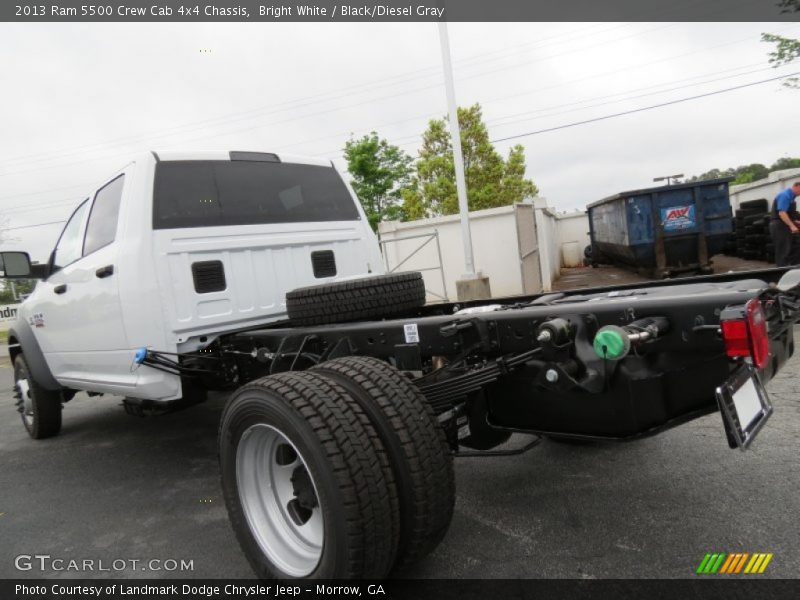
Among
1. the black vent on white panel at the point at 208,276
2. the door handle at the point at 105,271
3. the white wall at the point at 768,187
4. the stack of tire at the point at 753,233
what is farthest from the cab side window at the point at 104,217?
the white wall at the point at 768,187

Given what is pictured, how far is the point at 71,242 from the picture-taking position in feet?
15.2

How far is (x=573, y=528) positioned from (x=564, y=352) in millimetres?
1111

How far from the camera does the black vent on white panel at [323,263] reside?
4.29 meters

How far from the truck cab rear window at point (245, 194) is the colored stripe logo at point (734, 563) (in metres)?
3.25

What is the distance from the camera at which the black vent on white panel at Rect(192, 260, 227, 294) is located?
363cm

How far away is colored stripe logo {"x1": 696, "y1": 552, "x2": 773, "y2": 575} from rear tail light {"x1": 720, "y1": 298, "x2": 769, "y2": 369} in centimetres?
98

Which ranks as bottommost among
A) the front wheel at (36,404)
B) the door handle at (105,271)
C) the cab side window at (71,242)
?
the front wheel at (36,404)

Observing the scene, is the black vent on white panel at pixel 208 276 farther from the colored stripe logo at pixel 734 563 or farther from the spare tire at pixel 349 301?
the colored stripe logo at pixel 734 563

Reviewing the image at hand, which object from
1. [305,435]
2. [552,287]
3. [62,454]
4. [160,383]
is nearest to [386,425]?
[305,435]

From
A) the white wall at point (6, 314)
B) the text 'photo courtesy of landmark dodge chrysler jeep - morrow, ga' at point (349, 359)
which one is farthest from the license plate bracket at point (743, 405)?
the white wall at point (6, 314)

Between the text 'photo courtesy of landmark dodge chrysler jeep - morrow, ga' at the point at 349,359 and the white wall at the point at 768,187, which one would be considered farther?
the white wall at the point at 768,187

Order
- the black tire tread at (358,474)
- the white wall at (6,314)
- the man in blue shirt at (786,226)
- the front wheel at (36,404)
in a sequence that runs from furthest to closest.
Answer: the white wall at (6,314), the man in blue shirt at (786,226), the front wheel at (36,404), the black tire tread at (358,474)

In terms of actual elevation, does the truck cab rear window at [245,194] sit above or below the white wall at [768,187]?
above

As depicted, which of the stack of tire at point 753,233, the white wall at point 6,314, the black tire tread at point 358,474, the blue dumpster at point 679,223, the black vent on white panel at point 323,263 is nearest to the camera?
the black tire tread at point 358,474
